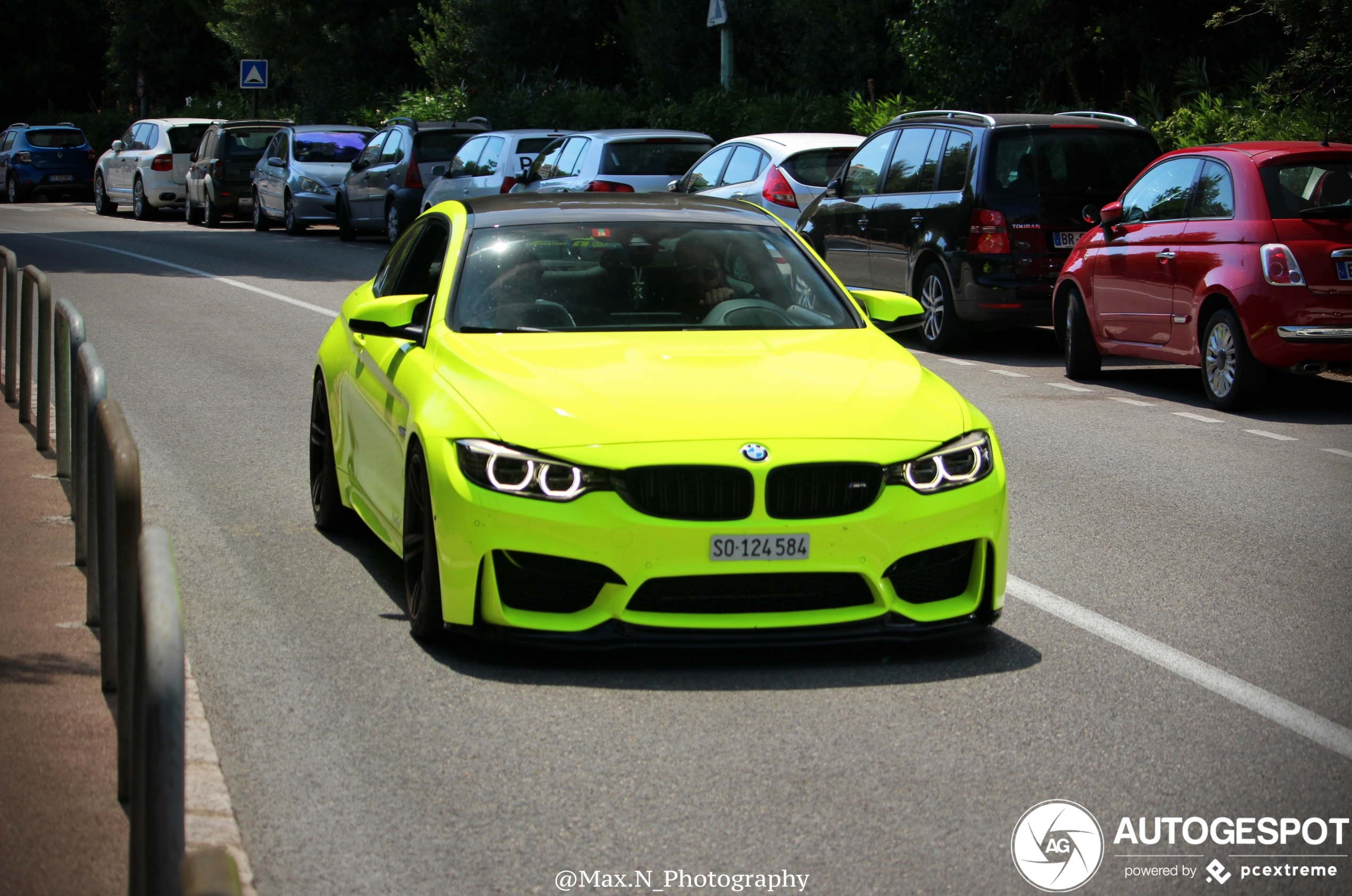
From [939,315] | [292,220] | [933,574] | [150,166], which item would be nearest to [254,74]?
[150,166]

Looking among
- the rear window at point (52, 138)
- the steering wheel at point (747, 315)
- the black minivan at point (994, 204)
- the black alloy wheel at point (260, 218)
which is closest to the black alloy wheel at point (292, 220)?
the black alloy wheel at point (260, 218)

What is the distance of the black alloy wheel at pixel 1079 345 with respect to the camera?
13625mm

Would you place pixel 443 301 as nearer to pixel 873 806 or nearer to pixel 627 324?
pixel 627 324

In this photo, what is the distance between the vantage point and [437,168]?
2762 centimetres

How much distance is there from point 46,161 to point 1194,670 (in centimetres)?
4404

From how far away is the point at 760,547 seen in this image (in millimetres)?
5574

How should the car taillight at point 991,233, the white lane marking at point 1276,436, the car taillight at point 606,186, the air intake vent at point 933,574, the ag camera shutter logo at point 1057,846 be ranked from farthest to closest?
the car taillight at point 606,186
the car taillight at point 991,233
the white lane marking at point 1276,436
the air intake vent at point 933,574
the ag camera shutter logo at point 1057,846

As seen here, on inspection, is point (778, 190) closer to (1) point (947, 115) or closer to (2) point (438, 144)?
(1) point (947, 115)

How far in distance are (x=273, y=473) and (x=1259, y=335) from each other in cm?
614

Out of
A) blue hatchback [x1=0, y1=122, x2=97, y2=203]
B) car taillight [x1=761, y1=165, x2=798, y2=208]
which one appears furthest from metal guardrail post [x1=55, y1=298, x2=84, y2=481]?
blue hatchback [x1=0, y1=122, x2=97, y2=203]

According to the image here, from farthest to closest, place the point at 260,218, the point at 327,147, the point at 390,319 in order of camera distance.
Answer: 1. the point at 260,218
2. the point at 327,147
3. the point at 390,319

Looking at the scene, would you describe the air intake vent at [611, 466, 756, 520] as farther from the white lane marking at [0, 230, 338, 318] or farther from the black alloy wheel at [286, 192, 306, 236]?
the black alloy wheel at [286, 192, 306, 236]

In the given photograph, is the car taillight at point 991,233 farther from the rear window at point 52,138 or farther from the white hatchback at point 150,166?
the rear window at point 52,138

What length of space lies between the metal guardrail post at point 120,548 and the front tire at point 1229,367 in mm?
8334
